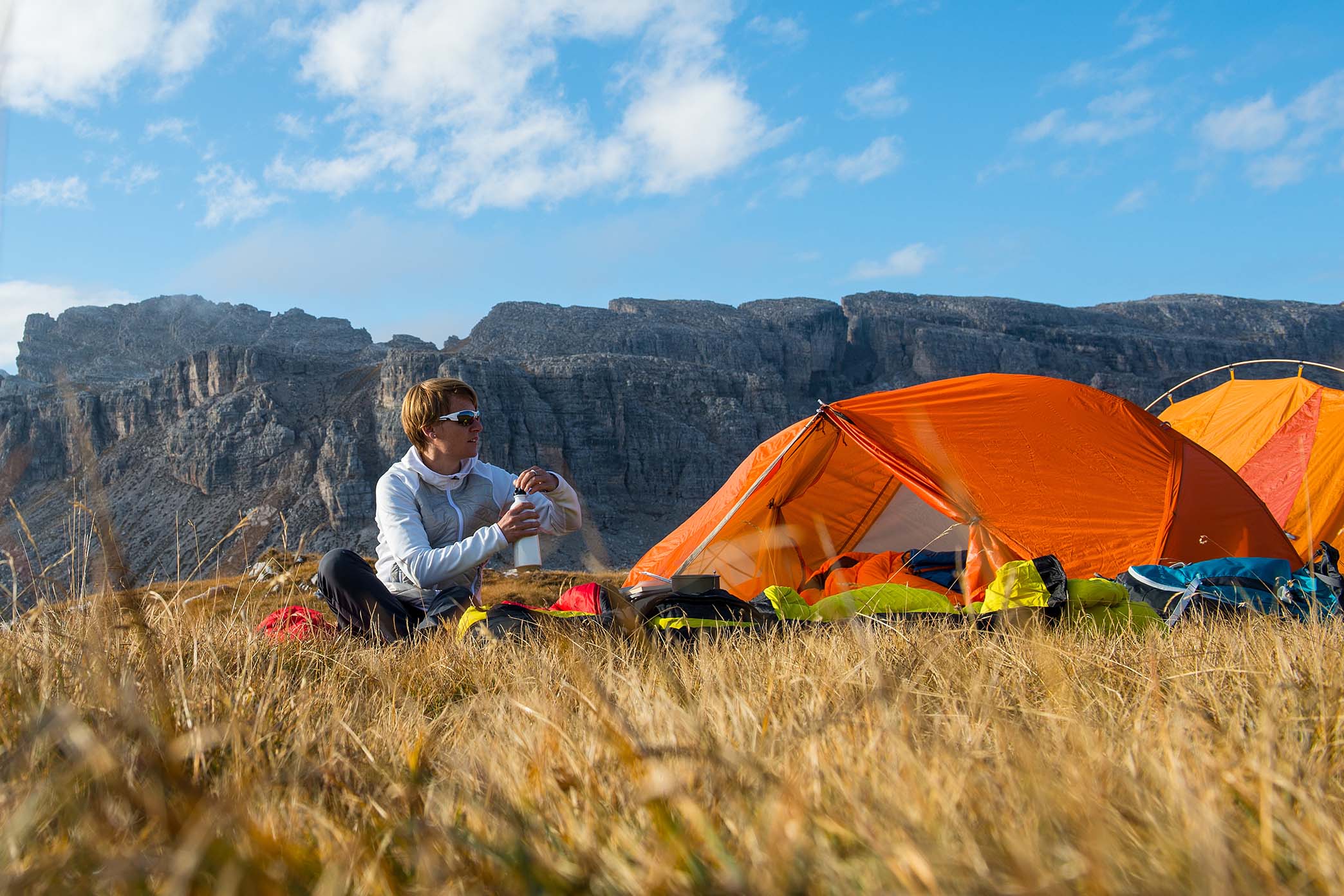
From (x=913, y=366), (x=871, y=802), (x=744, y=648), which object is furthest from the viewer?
(x=913, y=366)

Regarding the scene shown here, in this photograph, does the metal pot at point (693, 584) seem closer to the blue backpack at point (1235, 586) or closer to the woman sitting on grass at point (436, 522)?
the woman sitting on grass at point (436, 522)

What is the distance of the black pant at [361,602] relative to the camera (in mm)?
3469

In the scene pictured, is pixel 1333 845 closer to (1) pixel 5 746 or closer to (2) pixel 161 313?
(1) pixel 5 746

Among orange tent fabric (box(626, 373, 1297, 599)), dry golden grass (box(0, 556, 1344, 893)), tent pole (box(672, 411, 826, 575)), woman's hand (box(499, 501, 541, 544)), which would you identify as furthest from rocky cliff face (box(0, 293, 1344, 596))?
dry golden grass (box(0, 556, 1344, 893))

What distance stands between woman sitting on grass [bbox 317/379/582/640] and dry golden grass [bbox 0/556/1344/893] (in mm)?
1521

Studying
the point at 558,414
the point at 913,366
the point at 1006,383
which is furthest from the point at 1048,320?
the point at 1006,383

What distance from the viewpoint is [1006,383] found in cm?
614

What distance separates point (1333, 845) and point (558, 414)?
76519 mm

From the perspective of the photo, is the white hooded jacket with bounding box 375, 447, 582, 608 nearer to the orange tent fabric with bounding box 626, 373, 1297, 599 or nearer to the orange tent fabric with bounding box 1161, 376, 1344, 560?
the orange tent fabric with bounding box 626, 373, 1297, 599

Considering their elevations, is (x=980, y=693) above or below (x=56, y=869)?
below

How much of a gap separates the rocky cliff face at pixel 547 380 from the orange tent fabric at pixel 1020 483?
33950 mm

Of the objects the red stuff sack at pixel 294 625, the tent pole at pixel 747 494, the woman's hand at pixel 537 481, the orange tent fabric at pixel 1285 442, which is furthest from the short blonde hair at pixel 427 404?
the orange tent fabric at pixel 1285 442

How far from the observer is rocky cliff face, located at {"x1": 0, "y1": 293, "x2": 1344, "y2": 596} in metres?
63.5

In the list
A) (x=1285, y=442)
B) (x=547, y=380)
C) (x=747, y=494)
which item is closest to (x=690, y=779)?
(x=747, y=494)
